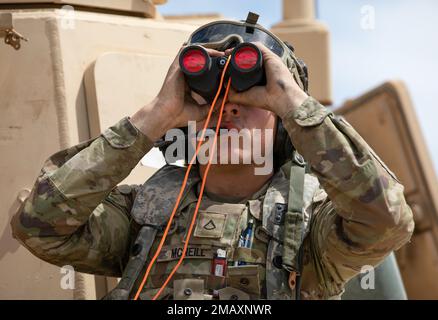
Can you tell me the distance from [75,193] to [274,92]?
0.69 metres

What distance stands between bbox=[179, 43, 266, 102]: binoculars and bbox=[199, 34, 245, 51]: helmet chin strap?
139 millimetres

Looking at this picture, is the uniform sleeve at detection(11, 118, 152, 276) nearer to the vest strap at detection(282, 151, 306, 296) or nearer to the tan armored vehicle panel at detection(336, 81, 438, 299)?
the vest strap at detection(282, 151, 306, 296)

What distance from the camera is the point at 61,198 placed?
369 cm

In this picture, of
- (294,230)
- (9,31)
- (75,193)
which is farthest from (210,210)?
(9,31)

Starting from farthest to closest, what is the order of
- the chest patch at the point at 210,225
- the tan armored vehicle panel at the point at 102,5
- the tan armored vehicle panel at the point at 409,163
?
the tan armored vehicle panel at the point at 409,163 → the tan armored vehicle panel at the point at 102,5 → the chest patch at the point at 210,225

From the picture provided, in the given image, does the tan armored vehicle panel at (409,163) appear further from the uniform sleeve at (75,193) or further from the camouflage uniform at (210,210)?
the uniform sleeve at (75,193)

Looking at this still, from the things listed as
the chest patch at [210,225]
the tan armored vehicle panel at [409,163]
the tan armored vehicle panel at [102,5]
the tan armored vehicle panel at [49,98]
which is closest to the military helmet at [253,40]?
the chest patch at [210,225]

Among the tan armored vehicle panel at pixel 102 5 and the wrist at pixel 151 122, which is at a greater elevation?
the tan armored vehicle panel at pixel 102 5

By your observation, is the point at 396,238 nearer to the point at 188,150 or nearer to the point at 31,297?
the point at 188,150

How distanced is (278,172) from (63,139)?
0.84 metres

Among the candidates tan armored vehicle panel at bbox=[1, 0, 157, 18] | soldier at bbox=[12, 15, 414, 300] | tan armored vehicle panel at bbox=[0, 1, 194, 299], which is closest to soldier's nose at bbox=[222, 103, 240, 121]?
soldier at bbox=[12, 15, 414, 300]

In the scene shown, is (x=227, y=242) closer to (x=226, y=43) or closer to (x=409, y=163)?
(x=226, y=43)

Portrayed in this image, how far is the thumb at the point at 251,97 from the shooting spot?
3709 millimetres
